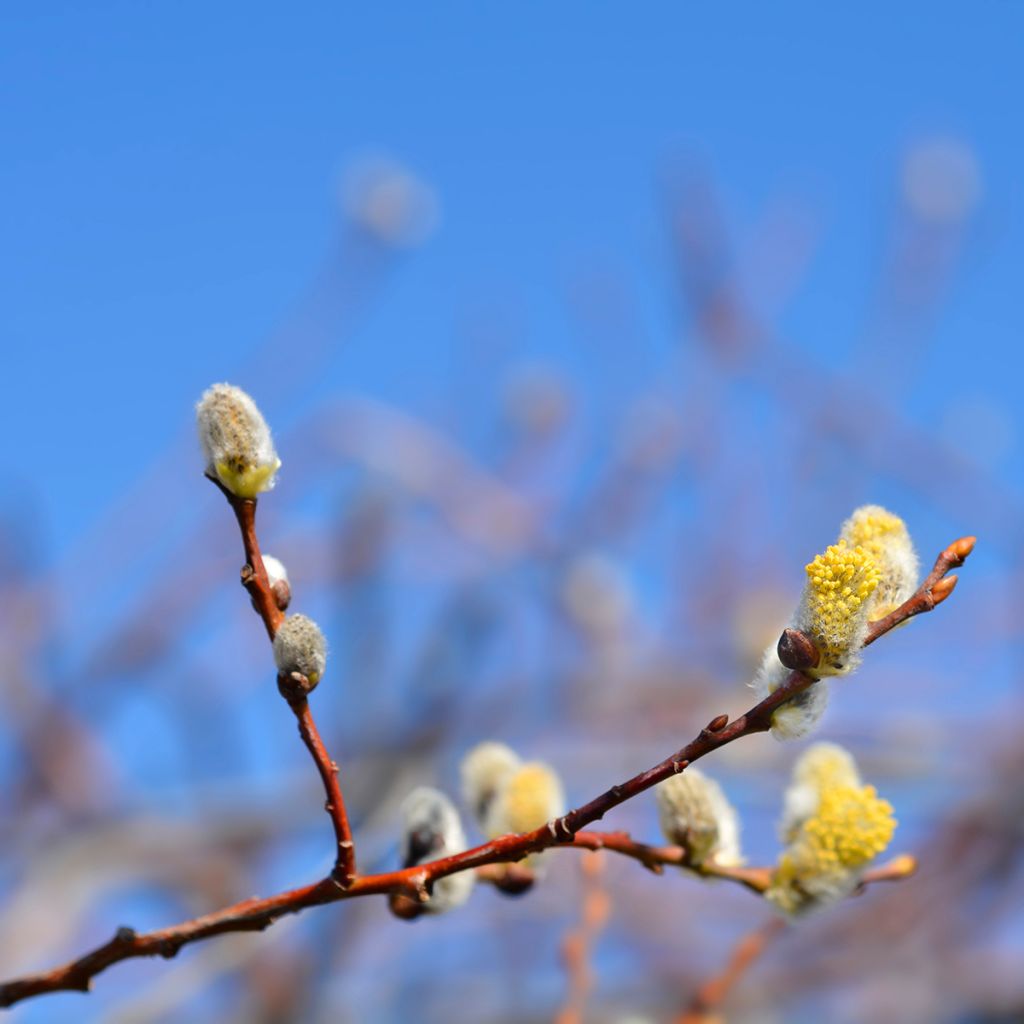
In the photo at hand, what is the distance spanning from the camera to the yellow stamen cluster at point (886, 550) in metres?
0.93

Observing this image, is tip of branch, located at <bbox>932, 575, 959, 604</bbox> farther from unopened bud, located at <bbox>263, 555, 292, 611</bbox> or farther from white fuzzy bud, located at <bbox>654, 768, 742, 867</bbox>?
unopened bud, located at <bbox>263, 555, 292, 611</bbox>

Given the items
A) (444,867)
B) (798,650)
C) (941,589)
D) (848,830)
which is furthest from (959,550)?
(444,867)

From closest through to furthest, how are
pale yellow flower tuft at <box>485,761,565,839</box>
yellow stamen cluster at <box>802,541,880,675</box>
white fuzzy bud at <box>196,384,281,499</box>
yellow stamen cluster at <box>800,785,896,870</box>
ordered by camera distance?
1. yellow stamen cluster at <box>802,541,880,675</box>
2. white fuzzy bud at <box>196,384,281,499</box>
3. yellow stamen cluster at <box>800,785,896,870</box>
4. pale yellow flower tuft at <box>485,761,565,839</box>

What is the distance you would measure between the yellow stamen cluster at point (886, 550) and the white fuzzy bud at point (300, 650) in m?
0.41

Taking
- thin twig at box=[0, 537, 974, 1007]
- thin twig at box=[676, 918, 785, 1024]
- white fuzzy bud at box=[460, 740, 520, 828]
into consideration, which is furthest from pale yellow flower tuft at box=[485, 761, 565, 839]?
thin twig at box=[676, 918, 785, 1024]

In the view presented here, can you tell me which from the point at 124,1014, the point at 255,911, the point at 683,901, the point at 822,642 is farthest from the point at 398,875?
the point at 683,901

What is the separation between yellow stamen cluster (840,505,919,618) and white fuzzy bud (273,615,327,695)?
41cm

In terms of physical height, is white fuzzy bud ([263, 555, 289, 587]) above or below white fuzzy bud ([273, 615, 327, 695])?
above

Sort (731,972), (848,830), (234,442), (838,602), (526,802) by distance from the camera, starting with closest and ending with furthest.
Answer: (838,602), (234,442), (848,830), (526,802), (731,972)

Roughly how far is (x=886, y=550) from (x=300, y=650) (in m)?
0.46

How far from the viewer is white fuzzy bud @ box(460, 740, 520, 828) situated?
4.35ft

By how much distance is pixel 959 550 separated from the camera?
36.0 inches

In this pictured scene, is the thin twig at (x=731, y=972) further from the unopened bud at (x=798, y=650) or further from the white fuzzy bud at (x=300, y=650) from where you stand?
the white fuzzy bud at (x=300, y=650)

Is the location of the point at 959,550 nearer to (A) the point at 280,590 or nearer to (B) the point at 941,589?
(B) the point at 941,589
